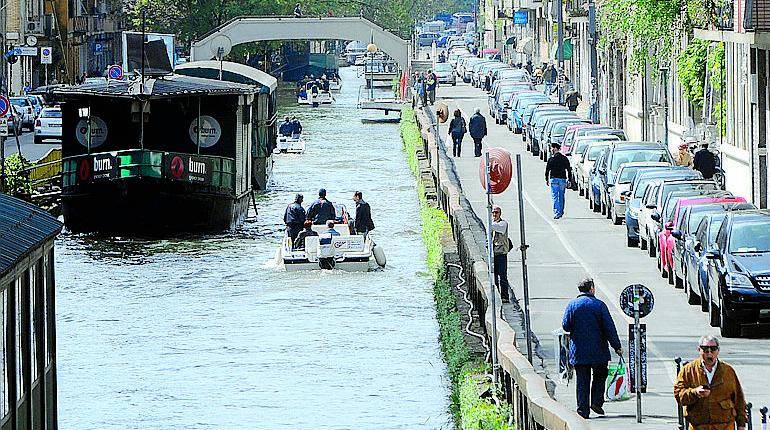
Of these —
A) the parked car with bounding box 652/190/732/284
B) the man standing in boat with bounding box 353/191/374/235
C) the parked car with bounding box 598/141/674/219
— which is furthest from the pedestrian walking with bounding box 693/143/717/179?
the parked car with bounding box 652/190/732/284

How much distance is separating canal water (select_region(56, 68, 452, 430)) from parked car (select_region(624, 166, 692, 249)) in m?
3.84

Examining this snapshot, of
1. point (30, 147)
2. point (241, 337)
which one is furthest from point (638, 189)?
point (30, 147)

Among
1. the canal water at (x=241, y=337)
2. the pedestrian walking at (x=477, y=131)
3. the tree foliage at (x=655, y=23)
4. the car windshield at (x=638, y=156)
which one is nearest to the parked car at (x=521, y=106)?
the pedestrian walking at (x=477, y=131)

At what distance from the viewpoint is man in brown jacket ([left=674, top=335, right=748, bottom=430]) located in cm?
1363

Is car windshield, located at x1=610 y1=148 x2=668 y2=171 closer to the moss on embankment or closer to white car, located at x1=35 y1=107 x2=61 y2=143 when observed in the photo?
the moss on embankment

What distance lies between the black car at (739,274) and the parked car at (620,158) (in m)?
13.9

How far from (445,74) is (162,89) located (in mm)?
71354

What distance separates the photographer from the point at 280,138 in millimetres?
69750

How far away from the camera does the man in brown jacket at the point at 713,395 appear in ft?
44.7

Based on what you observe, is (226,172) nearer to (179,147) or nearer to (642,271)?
(179,147)

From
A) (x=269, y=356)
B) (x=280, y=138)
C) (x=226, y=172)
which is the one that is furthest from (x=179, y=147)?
(x=280, y=138)

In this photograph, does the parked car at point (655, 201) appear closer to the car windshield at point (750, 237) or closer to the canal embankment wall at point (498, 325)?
the canal embankment wall at point (498, 325)

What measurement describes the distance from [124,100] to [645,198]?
13.8m

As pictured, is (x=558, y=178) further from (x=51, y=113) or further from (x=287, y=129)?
(x=287, y=129)
